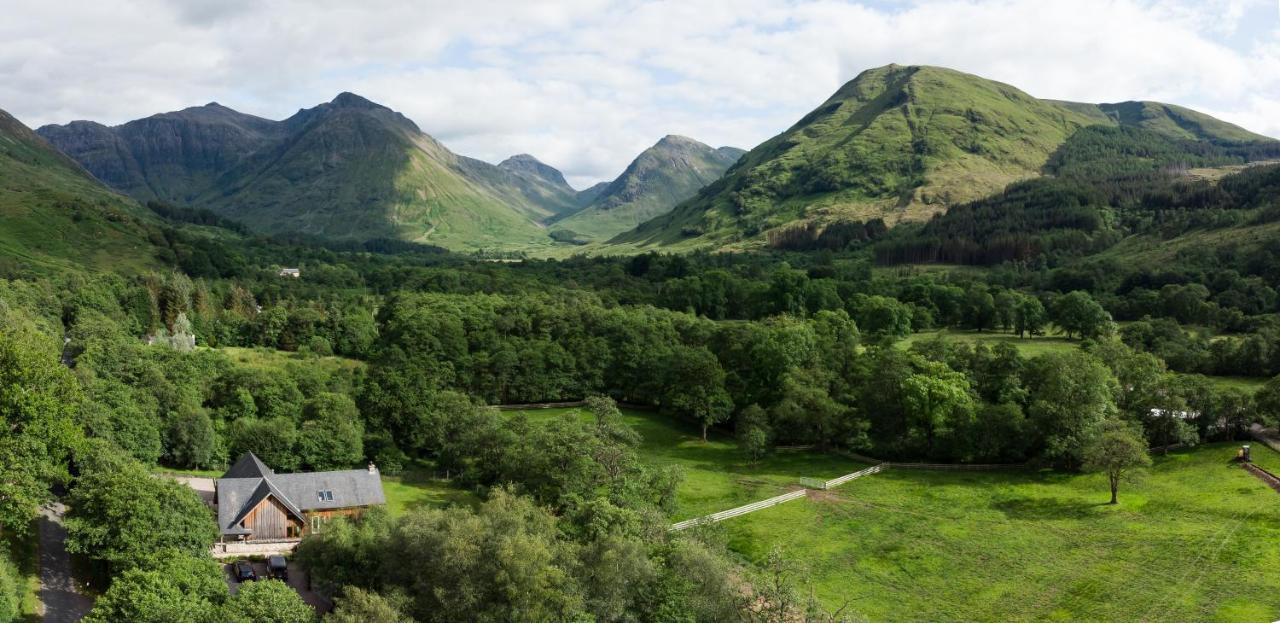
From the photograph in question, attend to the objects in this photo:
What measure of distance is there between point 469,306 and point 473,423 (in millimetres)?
59492

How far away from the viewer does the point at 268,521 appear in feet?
154

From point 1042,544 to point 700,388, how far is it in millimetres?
33907

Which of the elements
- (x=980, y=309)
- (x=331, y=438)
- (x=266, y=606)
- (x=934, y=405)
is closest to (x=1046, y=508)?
(x=934, y=405)

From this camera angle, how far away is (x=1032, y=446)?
A: 6388 cm

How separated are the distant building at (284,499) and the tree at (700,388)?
3284 centimetres

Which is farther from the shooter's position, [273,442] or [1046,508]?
[273,442]

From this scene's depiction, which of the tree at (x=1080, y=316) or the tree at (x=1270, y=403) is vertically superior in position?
the tree at (x=1080, y=316)

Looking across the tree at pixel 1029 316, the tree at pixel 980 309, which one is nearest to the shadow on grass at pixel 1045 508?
the tree at pixel 1029 316

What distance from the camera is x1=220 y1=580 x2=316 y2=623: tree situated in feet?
104

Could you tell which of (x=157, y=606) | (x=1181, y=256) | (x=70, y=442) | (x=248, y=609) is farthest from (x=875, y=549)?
(x=1181, y=256)

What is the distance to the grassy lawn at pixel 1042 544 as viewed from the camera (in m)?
41.0

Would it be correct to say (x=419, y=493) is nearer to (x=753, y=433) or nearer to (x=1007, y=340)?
(x=753, y=433)

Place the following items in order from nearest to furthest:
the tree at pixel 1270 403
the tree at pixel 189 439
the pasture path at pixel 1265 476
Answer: the pasture path at pixel 1265 476 → the tree at pixel 189 439 → the tree at pixel 1270 403

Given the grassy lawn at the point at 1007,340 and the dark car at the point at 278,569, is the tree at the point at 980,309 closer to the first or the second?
the grassy lawn at the point at 1007,340
